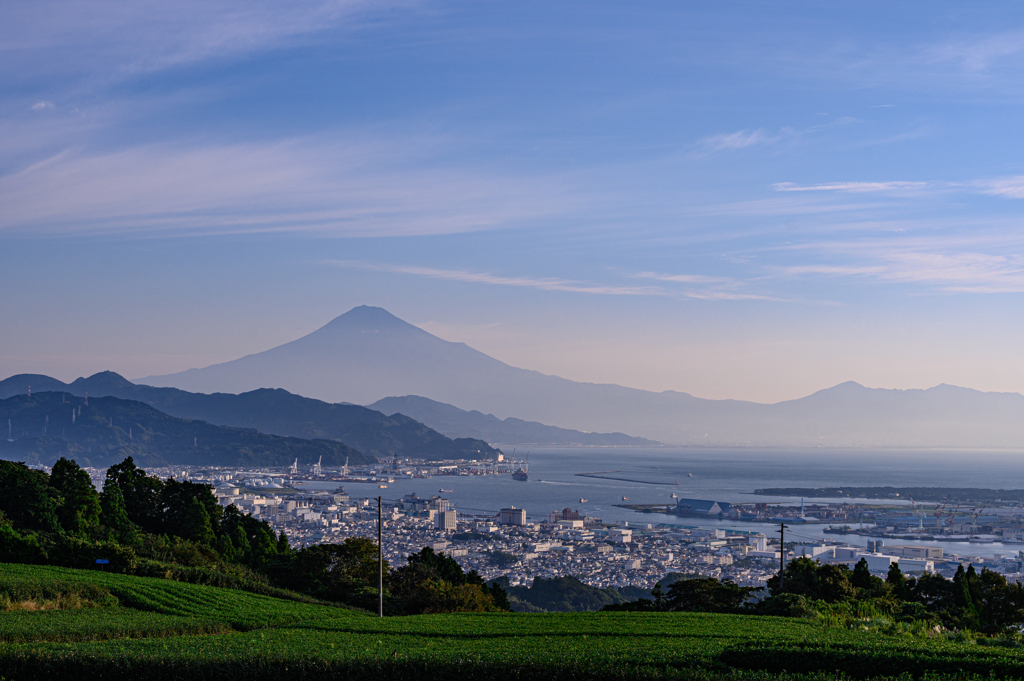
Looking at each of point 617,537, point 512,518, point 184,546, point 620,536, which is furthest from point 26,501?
point 512,518

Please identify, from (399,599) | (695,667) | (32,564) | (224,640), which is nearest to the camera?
(695,667)

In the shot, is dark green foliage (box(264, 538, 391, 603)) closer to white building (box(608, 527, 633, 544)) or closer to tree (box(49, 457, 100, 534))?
tree (box(49, 457, 100, 534))

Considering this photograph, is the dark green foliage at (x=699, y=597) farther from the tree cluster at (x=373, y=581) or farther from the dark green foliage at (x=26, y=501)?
the dark green foliage at (x=26, y=501)

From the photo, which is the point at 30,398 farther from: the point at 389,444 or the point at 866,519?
the point at 866,519

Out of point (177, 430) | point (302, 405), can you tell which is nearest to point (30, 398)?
point (177, 430)

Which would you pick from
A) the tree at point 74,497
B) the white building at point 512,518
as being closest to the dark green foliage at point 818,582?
the tree at point 74,497

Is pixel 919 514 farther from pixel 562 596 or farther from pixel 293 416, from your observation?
pixel 293 416
